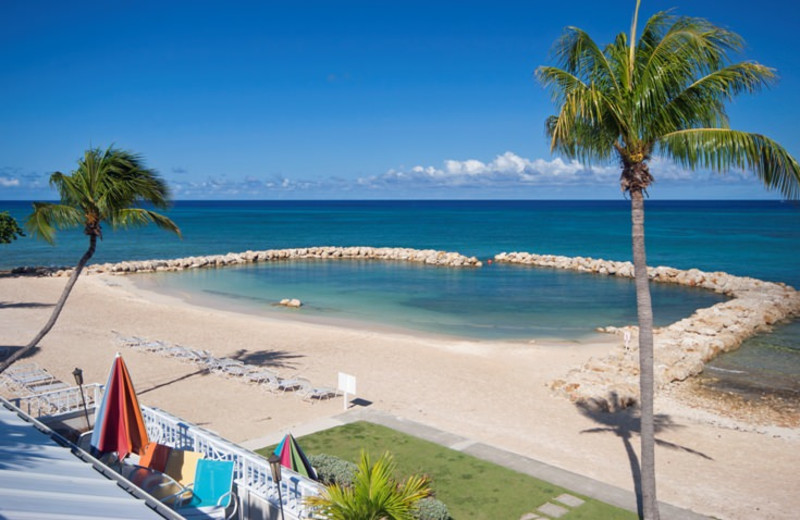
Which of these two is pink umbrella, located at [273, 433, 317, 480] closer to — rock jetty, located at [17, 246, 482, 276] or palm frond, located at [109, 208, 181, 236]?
palm frond, located at [109, 208, 181, 236]

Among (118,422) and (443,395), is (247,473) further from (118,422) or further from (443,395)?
(443,395)

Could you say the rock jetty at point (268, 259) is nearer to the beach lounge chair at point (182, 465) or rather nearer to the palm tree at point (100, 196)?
the palm tree at point (100, 196)

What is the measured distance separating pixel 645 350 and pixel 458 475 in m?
3.87

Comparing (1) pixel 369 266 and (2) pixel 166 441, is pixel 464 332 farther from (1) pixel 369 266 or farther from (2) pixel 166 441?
(1) pixel 369 266

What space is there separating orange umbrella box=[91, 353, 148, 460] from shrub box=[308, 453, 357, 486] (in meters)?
2.67

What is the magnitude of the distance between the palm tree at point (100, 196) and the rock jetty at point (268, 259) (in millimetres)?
30444

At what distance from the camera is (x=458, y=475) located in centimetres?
1009

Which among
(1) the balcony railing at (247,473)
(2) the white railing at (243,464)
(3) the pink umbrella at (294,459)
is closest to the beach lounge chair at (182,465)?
(1) the balcony railing at (247,473)

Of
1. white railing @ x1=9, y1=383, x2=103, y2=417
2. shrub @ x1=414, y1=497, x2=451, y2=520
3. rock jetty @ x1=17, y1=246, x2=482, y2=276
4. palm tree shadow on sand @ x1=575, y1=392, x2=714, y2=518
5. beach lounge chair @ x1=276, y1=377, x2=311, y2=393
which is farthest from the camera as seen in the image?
rock jetty @ x1=17, y1=246, x2=482, y2=276

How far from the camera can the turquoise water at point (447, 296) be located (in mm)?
26578

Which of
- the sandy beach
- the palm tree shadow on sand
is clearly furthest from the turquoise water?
the palm tree shadow on sand

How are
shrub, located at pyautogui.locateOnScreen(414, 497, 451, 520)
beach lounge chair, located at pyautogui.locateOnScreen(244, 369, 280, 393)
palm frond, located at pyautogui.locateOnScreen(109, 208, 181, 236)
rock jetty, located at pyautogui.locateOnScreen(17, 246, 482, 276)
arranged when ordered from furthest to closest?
rock jetty, located at pyautogui.locateOnScreen(17, 246, 482, 276), beach lounge chair, located at pyautogui.locateOnScreen(244, 369, 280, 393), palm frond, located at pyautogui.locateOnScreen(109, 208, 181, 236), shrub, located at pyautogui.locateOnScreen(414, 497, 451, 520)

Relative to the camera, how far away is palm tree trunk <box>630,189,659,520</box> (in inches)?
316

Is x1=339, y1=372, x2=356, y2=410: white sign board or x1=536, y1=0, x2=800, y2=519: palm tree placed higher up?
x1=536, y1=0, x2=800, y2=519: palm tree
